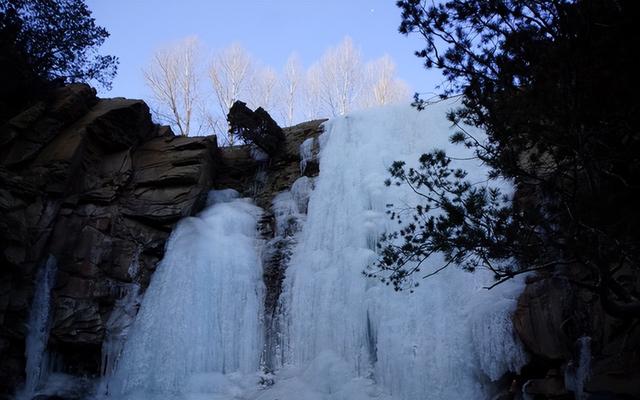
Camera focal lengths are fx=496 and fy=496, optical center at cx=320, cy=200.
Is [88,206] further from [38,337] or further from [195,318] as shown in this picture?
[195,318]

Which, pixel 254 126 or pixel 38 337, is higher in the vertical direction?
pixel 254 126

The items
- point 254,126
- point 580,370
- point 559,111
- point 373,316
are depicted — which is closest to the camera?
point 559,111

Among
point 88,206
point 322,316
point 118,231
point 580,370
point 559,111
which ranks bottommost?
point 580,370

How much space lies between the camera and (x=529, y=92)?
12.5 ft

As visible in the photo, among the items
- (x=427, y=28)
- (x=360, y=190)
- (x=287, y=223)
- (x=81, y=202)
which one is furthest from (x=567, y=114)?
(x=81, y=202)

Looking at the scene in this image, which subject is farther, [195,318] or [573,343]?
[195,318]

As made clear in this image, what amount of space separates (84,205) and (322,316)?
501 centimetres

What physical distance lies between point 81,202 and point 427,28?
7.74 m

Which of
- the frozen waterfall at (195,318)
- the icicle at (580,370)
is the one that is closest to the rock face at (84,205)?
the frozen waterfall at (195,318)

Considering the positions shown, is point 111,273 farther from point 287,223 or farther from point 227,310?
point 287,223

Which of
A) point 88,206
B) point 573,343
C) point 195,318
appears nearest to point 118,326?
point 195,318

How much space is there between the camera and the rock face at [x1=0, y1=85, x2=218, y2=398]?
783cm

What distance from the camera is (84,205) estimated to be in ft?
30.9

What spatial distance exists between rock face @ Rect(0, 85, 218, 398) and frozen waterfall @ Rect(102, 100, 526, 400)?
0.61 metres
